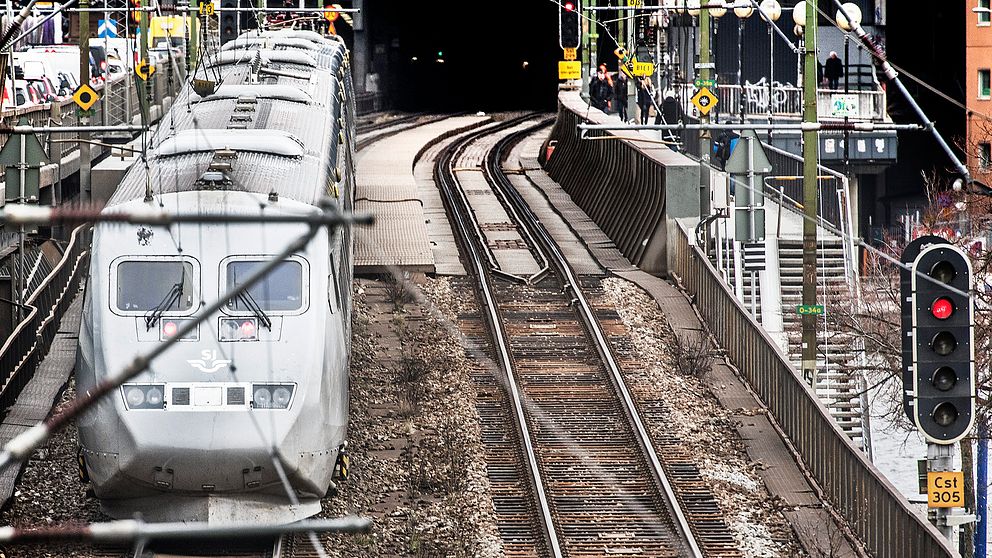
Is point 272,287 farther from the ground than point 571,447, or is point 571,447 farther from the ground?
point 272,287

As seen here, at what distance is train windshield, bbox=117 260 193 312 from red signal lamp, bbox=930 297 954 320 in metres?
6.65

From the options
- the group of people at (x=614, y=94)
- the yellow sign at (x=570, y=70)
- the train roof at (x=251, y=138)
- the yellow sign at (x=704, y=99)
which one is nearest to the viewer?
the train roof at (x=251, y=138)

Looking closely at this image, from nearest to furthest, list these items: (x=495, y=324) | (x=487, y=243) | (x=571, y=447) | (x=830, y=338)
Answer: (x=571, y=447), (x=495, y=324), (x=830, y=338), (x=487, y=243)

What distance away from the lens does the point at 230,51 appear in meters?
22.9

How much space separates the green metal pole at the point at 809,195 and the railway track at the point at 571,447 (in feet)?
8.89

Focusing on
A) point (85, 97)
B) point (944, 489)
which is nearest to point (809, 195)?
point (944, 489)

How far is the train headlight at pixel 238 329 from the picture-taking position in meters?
13.4

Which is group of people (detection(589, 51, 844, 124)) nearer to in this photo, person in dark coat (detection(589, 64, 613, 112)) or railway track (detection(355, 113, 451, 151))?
person in dark coat (detection(589, 64, 613, 112))

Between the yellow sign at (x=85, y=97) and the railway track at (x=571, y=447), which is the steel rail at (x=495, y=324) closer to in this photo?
the railway track at (x=571, y=447)

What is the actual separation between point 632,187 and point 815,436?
13605mm

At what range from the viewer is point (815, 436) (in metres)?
17.0

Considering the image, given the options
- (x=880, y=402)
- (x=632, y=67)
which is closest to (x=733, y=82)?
(x=632, y=67)

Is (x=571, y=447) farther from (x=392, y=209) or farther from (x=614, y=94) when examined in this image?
(x=614, y=94)

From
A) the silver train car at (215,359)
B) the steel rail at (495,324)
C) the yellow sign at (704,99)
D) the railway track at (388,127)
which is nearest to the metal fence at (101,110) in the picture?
the steel rail at (495,324)
